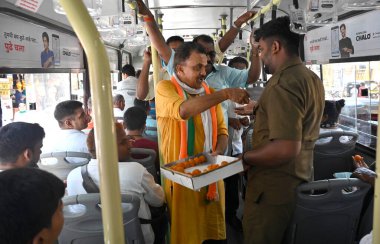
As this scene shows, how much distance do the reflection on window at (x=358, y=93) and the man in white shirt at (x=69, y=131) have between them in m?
3.24

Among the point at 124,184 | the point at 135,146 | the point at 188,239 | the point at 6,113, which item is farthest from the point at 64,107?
the point at 188,239

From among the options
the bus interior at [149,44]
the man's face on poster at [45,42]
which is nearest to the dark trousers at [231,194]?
the bus interior at [149,44]

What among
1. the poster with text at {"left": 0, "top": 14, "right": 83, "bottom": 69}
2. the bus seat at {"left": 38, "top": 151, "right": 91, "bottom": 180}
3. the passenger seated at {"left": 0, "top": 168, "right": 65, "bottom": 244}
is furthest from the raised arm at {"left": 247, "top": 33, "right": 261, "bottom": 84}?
the poster with text at {"left": 0, "top": 14, "right": 83, "bottom": 69}

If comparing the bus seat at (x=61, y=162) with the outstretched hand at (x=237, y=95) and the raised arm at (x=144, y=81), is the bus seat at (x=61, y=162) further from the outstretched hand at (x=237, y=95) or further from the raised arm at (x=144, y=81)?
the outstretched hand at (x=237, y=95)

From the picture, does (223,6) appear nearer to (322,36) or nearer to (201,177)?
(322,36)

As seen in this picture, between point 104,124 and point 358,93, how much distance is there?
15.0 feet

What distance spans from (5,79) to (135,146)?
1556 millimetres

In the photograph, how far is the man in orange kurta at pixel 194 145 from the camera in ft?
7.56

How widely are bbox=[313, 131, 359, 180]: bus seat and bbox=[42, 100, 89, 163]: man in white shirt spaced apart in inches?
89.2

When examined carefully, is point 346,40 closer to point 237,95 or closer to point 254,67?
point 254,67

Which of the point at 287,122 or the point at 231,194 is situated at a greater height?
the point at 287,122

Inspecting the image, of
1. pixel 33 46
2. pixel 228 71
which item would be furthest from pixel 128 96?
pixel 228 71

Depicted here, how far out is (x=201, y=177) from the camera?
1.82 m

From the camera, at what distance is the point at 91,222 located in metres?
2.04
